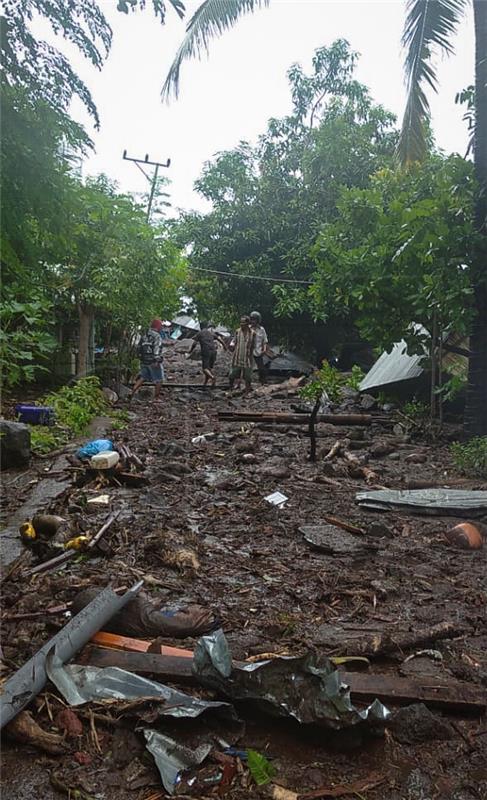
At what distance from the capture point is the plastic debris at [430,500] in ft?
14.7

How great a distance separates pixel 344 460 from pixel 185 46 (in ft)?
24.2

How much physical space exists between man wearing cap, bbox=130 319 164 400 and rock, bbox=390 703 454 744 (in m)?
10.5

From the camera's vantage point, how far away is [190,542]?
3693mm

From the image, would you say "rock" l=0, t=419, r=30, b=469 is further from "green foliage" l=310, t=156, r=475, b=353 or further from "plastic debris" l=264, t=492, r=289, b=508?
"green foliage" l=310, t=156, r=475, b=353

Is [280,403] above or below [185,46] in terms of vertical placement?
below

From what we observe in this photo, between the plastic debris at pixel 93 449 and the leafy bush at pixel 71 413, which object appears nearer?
the plastic debris at pixel 93 449

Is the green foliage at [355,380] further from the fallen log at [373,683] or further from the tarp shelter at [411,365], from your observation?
the fallen log at [373,683]

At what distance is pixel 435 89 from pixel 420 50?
1.80ft

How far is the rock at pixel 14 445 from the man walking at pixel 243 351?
710cm

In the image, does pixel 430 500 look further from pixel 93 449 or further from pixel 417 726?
pixel 93 449

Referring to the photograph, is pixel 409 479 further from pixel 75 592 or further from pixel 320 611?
pixel 75 592

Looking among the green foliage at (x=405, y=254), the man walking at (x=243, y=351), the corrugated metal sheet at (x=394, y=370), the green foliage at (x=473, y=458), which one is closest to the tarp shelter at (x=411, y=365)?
the corrugated metal sheet at (x=394, y=370)

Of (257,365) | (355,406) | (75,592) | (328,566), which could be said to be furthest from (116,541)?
(257,365)

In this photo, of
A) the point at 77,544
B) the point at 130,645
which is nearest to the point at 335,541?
the point at 77,544
